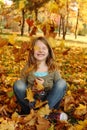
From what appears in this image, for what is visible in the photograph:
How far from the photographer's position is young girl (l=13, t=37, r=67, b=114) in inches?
151

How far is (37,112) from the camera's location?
3.63 metres

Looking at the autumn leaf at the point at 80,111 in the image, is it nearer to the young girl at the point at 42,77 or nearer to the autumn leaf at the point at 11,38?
the young girl at the point at 42,77

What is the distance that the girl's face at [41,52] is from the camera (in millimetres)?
3967

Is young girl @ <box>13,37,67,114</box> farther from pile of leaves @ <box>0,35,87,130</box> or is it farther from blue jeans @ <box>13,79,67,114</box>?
pile of leaves @ <box>0,35,87,130</box>

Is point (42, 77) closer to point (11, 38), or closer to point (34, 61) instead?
point (34, 61)

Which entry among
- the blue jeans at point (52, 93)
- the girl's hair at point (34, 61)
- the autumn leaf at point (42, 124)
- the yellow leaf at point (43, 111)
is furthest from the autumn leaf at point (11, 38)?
the autumn leaf at point (42, 124)

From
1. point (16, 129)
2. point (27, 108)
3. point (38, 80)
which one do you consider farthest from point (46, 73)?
point (16, 129)

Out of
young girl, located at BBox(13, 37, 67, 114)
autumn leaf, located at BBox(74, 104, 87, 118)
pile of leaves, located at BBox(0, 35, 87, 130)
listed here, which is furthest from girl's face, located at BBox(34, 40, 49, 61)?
autumn leaf, located at BBox(74, 104, 87, 118)

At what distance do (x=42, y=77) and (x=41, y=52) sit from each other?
0.26 meters

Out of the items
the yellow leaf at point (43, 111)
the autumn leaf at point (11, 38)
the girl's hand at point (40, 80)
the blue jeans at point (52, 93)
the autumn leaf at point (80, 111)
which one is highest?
the autumn leaf at point (11, 38)

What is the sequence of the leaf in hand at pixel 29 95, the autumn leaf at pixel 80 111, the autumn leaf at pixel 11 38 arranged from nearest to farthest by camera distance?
the leaf in hand at pixel 29 95, the autumn leaf at pixel 11 38, the autumn leaf at pixel 80 111

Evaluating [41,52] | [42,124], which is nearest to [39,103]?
[42,124]

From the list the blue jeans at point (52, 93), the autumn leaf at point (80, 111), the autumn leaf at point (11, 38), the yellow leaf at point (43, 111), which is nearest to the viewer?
the yellow leaf at point (43, 111)

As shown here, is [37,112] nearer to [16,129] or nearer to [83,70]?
[16,129]
